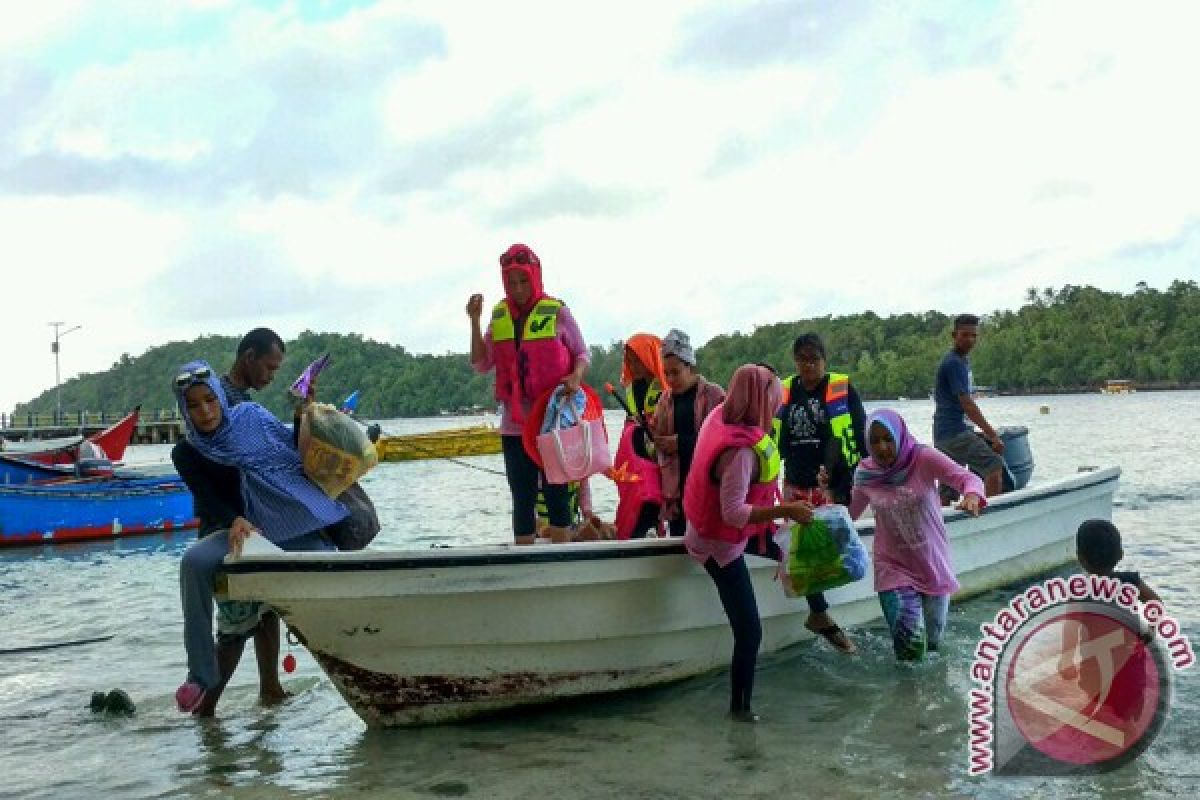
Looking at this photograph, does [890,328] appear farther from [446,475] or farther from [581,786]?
[581,786]

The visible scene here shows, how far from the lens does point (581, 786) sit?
16.8 feet

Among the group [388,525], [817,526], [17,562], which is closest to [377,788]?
[817,526]

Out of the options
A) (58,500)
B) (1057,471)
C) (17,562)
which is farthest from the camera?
(1057,471)

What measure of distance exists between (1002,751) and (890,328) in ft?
397

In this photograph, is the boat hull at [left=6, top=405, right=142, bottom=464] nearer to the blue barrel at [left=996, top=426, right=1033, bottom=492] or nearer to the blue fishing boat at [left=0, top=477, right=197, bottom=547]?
the blue fishing boat at [left=0, top=477, right=197, bottom=547]

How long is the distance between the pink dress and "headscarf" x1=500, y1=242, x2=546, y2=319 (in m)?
2.16

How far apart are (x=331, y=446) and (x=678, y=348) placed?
191cm

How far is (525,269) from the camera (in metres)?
6.38

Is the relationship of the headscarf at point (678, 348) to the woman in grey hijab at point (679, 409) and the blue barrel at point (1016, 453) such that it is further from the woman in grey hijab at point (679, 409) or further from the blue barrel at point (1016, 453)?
the blue barrel at point (1016, 453)

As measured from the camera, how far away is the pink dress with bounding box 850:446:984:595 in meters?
6.49

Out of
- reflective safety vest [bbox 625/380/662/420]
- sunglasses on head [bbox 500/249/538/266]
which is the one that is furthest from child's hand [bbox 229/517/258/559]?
reflective safety vest [bbox 625/380/662/420]

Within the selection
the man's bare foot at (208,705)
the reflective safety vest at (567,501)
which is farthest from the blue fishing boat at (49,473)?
the reflective safety vest at (567,501)

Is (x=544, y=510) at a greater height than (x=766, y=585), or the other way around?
(x=544, y=510)

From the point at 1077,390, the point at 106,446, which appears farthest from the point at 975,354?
the point at 106,446
